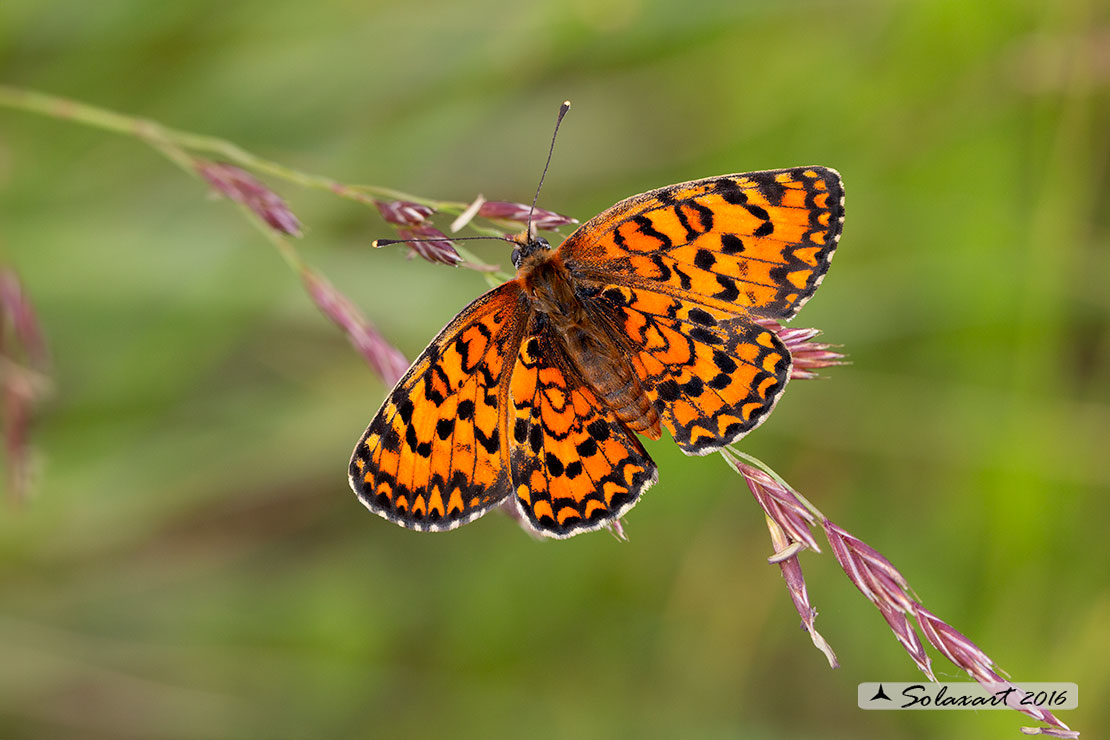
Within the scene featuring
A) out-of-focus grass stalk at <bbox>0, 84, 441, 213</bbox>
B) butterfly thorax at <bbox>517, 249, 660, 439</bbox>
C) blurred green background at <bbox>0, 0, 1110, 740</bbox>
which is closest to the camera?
out-of-focus grass stalk at <bbox>0, 84, 441, 213</bbox>

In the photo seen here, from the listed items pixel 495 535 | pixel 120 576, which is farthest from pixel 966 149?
pixel 120 576

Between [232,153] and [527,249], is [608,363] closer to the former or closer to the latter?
[527,249]

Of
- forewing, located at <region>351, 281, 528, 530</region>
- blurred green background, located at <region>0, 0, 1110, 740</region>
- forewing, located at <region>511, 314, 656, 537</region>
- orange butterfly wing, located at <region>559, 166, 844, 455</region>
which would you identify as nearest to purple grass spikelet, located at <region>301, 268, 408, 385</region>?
forewing, located at <region>351, 281, 528, 530</region>

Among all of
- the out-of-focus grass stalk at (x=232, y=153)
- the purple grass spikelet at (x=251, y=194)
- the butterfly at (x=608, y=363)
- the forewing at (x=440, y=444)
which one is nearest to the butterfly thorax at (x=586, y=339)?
the butterfly at (x=608, y=363)

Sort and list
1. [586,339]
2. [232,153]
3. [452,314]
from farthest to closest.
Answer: [452,314]
[586,339]
[232,153]

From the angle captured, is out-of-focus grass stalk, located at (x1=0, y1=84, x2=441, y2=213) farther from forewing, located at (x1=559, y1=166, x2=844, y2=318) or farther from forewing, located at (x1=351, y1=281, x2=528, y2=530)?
forewing, located at (x1=559, y1=166, x2=844, y2=318)

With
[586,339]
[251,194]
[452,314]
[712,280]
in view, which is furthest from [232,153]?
[452,314]

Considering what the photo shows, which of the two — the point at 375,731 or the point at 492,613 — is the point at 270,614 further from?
the point at 492,613
